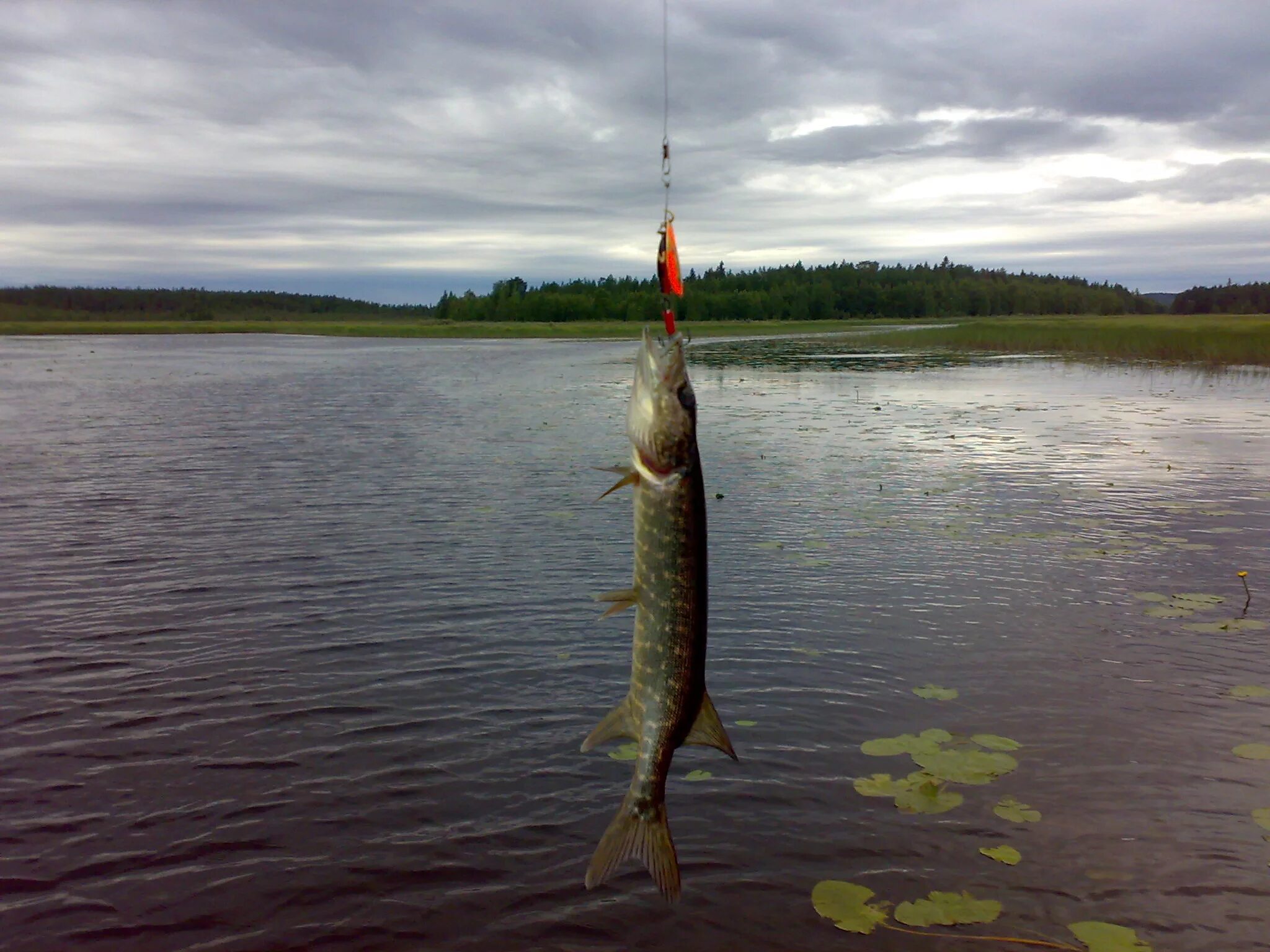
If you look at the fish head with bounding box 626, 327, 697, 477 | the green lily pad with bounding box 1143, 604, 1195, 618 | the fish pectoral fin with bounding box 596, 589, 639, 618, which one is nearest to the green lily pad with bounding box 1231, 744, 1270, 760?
the green lily pad with bounding box 1143, 604, 1195, 618

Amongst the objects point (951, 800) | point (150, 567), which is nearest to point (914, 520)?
point (951, 800)

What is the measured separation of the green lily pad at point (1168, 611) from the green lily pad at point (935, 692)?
3.32 meters

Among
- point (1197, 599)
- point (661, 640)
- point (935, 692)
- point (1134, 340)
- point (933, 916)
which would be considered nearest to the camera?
point (661, 640)

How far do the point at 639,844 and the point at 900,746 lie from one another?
11.6 ft

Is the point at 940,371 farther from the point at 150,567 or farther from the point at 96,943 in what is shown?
the point at 96,943

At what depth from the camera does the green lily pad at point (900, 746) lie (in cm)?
747

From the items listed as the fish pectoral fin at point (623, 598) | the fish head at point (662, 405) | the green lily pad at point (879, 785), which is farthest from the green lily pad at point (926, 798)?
the fish head at point (662, 405)

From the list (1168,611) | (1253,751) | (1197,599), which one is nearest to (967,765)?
(1253,751)

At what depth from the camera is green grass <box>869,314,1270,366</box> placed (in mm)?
54844

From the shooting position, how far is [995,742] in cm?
758

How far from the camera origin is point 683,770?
7.35 m

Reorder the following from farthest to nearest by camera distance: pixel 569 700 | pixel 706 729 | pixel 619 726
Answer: pixel 569 700 < pixel 619 726 < pixel 706 729

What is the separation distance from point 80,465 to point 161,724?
14800 mm

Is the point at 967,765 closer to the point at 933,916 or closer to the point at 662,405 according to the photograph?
the point at 933,916
